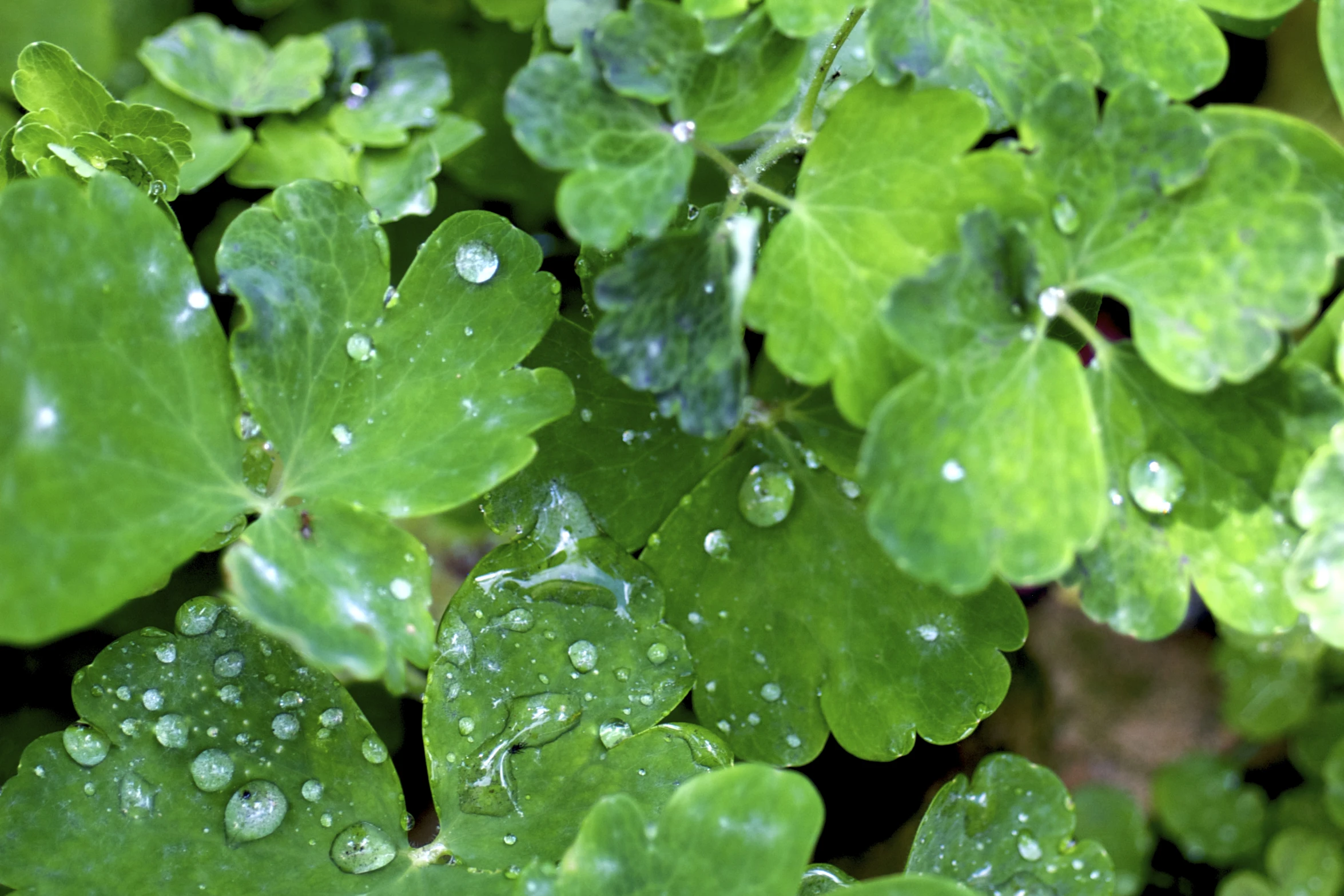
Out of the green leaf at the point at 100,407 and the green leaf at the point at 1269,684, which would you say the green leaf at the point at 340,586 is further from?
the green leaf at the point at 1269,684

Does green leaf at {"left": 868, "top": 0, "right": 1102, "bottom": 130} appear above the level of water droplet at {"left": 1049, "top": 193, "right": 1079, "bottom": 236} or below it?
above

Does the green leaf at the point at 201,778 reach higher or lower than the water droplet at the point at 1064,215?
lower

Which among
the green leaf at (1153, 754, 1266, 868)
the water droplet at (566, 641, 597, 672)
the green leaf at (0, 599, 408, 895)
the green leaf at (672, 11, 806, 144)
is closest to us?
the green leaf at (672, 11, 806, 144)

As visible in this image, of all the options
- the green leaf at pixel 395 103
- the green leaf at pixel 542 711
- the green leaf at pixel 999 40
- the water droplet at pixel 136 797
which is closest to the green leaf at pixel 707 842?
the green leaf at pixel 542 711

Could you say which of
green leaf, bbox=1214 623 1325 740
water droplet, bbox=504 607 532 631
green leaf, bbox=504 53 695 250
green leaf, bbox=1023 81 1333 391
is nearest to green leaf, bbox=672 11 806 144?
green leaf, bbox=504 53 695 250

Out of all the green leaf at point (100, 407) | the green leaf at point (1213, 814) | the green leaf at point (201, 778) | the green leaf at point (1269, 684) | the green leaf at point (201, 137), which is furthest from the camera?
the green leaf at point (1213, 814)

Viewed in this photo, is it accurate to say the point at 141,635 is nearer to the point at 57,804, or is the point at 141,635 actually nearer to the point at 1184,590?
the point at 57,804

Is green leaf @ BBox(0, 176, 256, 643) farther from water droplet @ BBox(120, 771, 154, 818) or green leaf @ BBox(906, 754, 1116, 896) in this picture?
green leaf @ BBox(906, 754, 1116, 896)
